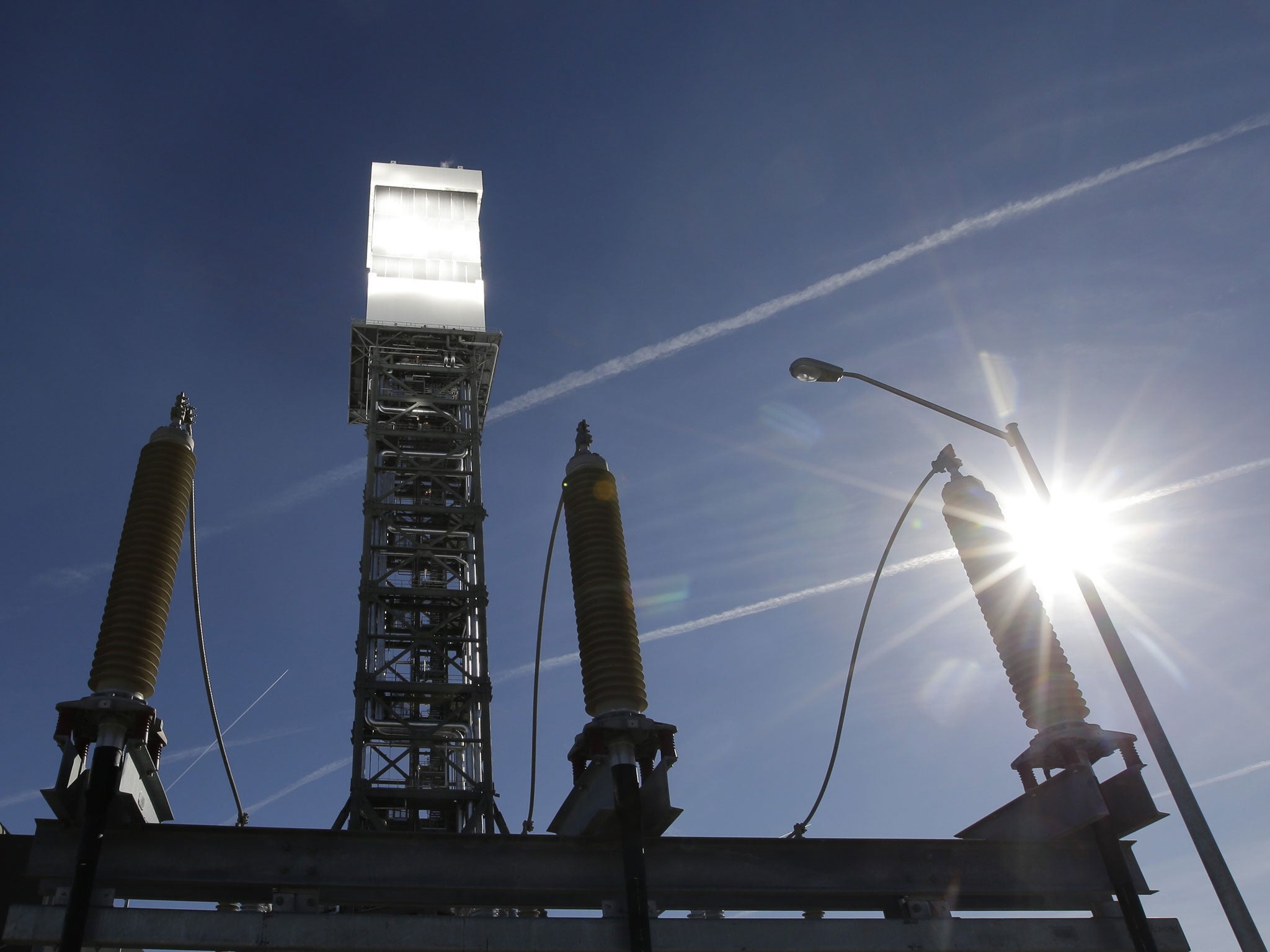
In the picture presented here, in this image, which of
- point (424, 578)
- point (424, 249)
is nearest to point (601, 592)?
point (424, 578)

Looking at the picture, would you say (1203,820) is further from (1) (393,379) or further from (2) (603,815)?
(1) (393,379)

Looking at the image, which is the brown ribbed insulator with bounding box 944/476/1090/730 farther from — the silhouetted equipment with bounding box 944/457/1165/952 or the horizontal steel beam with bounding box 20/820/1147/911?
the horizontal steel beam with bounding box 20/820/1147/911

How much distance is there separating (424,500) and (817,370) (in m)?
17.8

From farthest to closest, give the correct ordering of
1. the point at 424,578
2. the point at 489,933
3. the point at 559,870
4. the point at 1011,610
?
the point at 424,578
the point at 1011,610
the point at 559,870
the point at 489,933

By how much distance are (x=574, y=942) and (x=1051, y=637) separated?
6454 mm

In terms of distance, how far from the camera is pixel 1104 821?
10.4 m

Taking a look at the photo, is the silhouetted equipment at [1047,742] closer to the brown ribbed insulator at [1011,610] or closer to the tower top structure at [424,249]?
the brown ribbed insulator at [1011,610]

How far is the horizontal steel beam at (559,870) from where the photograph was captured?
9.12 m

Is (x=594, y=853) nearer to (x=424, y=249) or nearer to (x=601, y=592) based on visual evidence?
(x=601, y=592)

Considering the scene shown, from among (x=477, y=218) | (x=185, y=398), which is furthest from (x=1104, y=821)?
(x=477, y=218)

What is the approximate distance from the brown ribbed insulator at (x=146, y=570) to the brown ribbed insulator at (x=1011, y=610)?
9.31 m

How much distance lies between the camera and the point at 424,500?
29.5 m

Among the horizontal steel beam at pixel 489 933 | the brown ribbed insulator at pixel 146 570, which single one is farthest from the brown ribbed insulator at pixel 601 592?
the brown ribbed insulator at pixel 146 570

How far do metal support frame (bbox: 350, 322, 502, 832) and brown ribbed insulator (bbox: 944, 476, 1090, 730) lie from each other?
13863 mm
